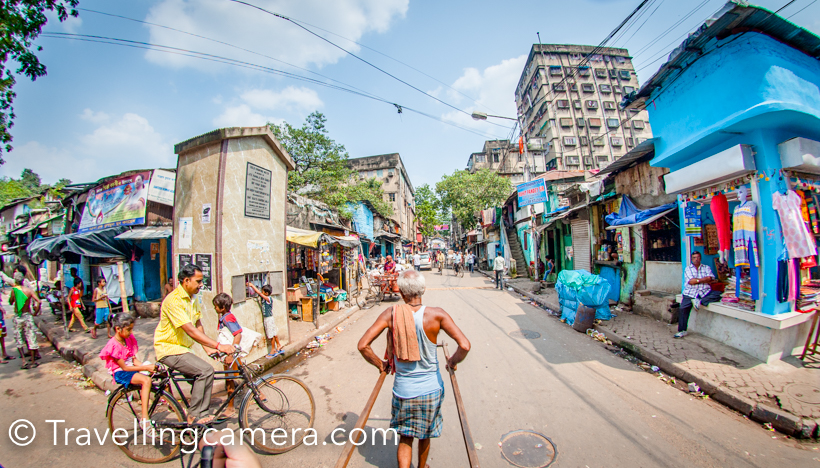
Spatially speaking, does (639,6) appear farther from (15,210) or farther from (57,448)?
(15,210)

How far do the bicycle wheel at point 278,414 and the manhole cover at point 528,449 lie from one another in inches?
87.3

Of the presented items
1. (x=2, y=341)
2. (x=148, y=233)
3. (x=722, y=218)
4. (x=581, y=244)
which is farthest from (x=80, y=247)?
(x=581, y=244)

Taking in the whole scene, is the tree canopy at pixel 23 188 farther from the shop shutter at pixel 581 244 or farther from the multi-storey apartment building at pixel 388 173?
the multi-storey apartment building at pixel 388 173

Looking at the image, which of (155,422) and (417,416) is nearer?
(417,416)

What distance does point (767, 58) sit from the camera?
5.07 m

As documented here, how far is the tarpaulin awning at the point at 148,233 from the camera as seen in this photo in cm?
842

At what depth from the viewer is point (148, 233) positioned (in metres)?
8.82

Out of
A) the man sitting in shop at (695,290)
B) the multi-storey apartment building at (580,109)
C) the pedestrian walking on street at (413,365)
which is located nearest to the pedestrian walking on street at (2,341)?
the pedestrian walking on street at (413,365)

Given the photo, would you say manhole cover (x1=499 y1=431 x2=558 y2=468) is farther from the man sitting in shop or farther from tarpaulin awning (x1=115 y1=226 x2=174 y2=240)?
tarpaulin awning (x1=115 y1=226 x2=174 y2=240)

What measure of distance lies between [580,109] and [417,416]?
45.3m

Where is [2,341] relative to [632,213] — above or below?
below

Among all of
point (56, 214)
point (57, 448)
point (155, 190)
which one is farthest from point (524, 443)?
point (56, 214)

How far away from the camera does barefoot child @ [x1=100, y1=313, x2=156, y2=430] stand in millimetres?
3273

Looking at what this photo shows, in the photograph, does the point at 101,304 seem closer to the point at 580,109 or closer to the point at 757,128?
the point at 757,128
